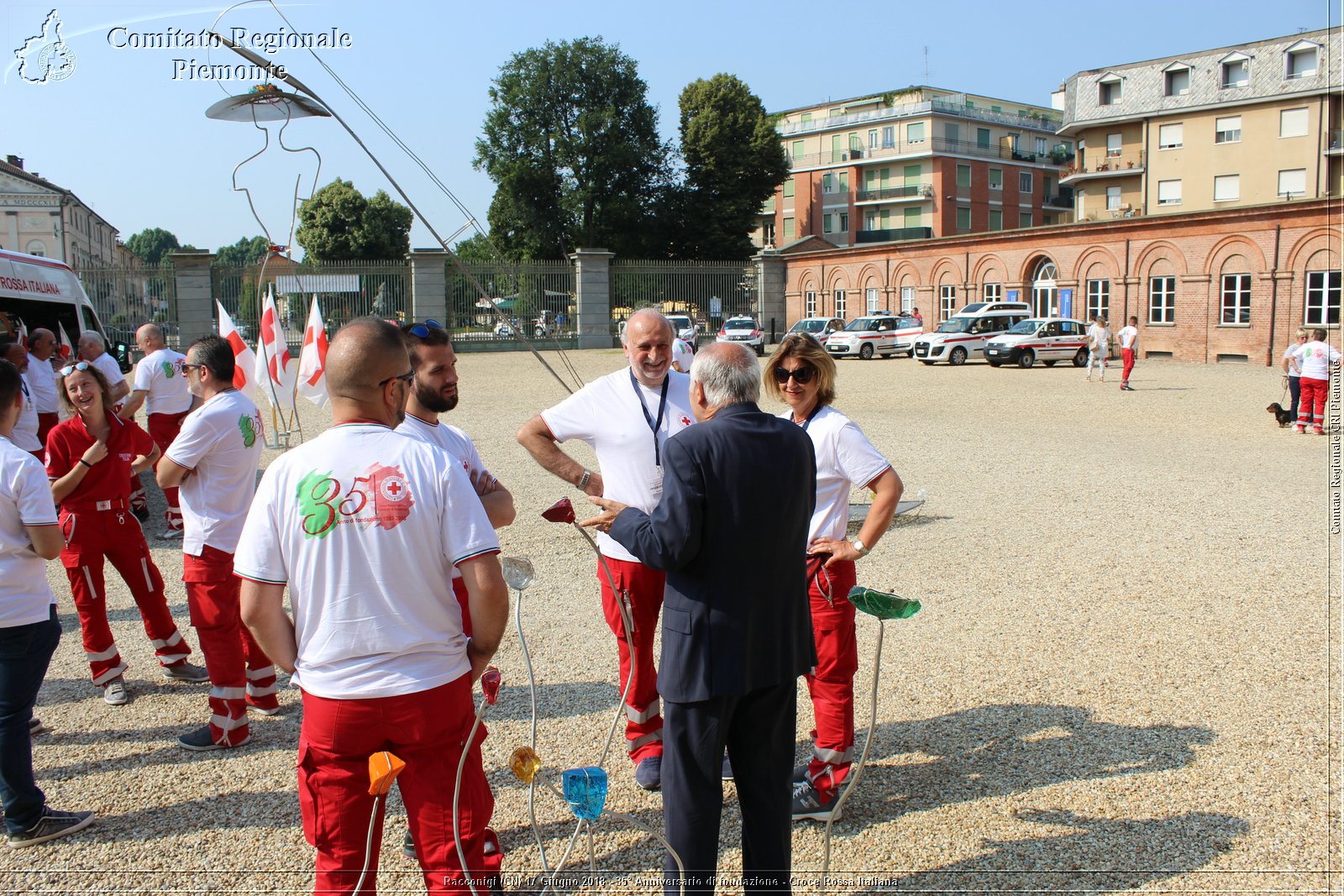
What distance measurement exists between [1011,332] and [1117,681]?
27.3m

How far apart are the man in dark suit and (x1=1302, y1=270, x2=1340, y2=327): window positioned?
34.4 m

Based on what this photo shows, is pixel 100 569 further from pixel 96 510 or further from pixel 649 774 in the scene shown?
pixel 649 774

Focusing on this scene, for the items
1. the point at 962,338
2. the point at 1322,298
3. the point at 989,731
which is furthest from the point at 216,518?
the point at 1322,298

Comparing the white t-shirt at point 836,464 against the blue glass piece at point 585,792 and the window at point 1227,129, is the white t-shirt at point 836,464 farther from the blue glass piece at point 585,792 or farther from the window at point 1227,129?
the window at point 1227,129

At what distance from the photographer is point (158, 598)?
514 centimetres

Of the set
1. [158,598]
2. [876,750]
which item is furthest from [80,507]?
[876,750]

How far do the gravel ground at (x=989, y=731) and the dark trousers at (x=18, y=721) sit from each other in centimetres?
17

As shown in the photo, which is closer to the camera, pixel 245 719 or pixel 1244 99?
pixel 245 719

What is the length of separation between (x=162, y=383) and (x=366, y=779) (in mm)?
7730

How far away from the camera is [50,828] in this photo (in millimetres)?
3576

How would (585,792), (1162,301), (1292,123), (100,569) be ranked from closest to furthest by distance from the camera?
1. (585,792)
2. (100,569)
3. (1162,301)
4. (1292,123)

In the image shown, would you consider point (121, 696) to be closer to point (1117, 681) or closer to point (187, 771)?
point (187, 771)

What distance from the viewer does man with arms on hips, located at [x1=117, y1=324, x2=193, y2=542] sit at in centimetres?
873

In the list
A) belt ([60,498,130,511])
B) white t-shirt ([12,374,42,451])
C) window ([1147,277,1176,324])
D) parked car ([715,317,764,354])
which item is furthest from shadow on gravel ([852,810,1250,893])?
window ([1147,277,1176,324])
